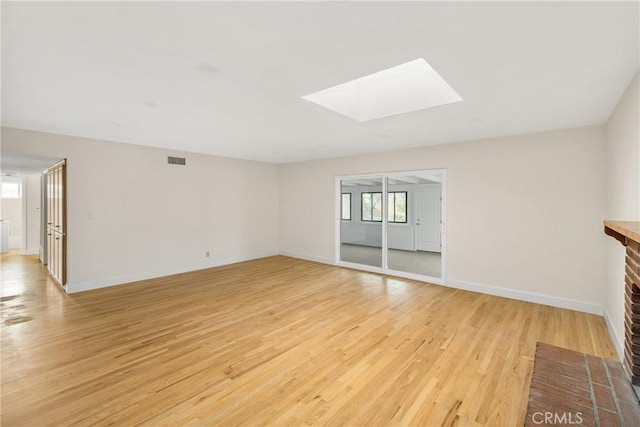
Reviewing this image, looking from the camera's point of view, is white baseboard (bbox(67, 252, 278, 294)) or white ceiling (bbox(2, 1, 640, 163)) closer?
white ceiling (bbox(2, 1, 640, 163))

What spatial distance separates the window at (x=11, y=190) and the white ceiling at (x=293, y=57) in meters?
7.63

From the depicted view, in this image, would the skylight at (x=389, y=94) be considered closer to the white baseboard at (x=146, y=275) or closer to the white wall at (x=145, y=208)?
the white wall at (x=145, y=208)

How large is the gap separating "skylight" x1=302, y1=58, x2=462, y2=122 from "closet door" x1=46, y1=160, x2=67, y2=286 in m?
4.69

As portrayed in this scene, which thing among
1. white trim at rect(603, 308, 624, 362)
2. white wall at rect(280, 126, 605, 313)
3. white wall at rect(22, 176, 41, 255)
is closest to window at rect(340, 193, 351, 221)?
white wall at rect(280, 126, 605, 313)

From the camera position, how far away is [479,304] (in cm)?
422

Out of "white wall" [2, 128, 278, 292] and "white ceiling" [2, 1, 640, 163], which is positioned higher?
"white ceiling" [2, 1, 640, 163]

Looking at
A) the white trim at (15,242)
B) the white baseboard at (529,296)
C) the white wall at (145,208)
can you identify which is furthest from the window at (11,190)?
the white baseboard at (529,296)

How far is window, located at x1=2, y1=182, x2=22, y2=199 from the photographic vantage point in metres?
8.95

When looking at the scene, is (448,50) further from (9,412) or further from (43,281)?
(43,281)

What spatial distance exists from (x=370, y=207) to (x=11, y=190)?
11.5 m

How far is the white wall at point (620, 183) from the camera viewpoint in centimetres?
240

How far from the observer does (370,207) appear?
300 inches

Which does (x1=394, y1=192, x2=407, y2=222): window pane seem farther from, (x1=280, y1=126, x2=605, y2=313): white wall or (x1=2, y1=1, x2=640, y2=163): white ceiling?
(x1=2, y1=1, x2=640, y2=163): white ceiling

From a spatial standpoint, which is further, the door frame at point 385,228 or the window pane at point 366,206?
the window pane at point 366,206
